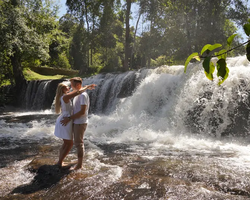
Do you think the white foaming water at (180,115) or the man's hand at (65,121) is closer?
the man's hand at (65,121)

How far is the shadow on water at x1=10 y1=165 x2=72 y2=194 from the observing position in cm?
338

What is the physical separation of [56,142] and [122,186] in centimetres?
383

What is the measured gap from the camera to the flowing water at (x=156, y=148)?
11.0 feet

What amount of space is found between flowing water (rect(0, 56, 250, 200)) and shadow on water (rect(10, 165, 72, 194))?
0.05 feet

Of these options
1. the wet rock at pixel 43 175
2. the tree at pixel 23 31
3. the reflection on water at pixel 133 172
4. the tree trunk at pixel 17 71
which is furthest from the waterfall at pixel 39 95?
the wet rock at pixel 43 175

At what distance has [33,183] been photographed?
3572mm

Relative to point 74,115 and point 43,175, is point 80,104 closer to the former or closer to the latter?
point 74,115

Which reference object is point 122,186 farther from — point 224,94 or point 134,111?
point 134,111

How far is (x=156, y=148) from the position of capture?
20.2 ft

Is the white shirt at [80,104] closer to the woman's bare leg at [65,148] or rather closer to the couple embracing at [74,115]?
the couple embracing at [74,115]

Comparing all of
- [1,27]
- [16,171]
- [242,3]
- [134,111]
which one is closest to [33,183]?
[16,171]

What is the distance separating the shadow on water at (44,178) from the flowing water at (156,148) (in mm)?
14

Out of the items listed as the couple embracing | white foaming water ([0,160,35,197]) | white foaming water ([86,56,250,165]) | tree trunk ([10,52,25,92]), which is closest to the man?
the couple embracing

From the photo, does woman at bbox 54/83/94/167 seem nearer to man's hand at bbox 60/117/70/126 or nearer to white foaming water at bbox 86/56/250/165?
man's hand at bbox 60/117/70/126
